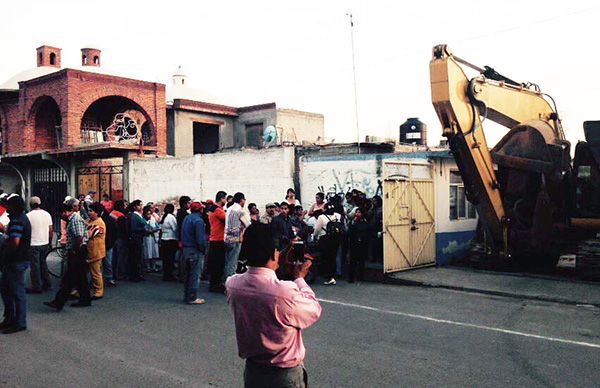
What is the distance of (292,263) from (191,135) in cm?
2972

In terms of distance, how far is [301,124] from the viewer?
108 ft

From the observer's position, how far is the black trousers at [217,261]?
10.8 metres

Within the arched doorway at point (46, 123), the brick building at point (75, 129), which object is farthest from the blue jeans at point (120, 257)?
the arched doorway at point (46, 123)

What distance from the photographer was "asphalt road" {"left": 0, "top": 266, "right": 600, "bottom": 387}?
5719 mm

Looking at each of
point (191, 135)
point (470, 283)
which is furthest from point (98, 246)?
point (191, 135)

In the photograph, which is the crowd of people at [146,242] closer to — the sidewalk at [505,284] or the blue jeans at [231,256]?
the blue jeans at [231,256]

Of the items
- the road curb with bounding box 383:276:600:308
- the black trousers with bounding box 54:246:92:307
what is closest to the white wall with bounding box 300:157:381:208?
the road curb with bounding box 383:276:600:308

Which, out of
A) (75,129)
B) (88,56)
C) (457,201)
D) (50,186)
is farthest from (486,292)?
(88,56)

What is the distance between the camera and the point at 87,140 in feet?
95.0

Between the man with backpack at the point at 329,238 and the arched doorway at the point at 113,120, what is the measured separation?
17968 mm

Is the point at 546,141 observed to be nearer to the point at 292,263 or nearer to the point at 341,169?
the point at 341,169

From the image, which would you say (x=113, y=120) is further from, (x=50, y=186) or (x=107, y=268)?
(x=107, y=268)

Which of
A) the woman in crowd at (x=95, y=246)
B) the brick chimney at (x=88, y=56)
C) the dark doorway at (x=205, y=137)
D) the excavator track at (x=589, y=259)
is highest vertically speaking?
the brick chimney at (x=88, y=56)

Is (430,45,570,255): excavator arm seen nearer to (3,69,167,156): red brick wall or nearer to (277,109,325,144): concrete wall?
(277,109,325,144): concrete wall
